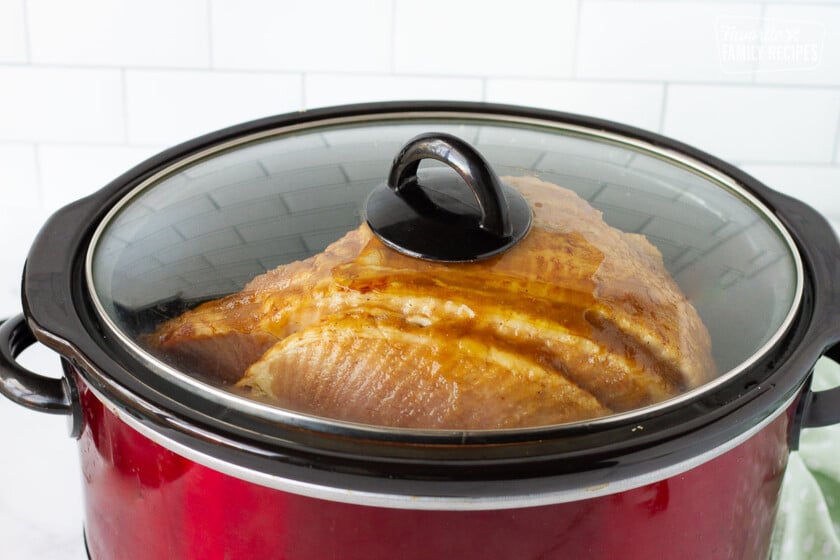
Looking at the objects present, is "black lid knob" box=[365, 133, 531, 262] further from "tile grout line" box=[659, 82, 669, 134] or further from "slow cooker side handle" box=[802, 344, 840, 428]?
"tile grout line" box=[659, 82, 669, 134]

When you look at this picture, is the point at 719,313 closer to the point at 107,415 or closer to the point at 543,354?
the point at 543,354

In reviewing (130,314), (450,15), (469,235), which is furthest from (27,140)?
(469,235)

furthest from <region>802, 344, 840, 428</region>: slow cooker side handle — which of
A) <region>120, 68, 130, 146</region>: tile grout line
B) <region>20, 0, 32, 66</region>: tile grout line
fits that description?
<region>20, 0, 32, 66</region>: tile grout line

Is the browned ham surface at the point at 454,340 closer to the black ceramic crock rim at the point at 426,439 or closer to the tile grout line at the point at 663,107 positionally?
the black ceramic crock rim at the point at 426,439

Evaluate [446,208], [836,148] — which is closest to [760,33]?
[836,148]

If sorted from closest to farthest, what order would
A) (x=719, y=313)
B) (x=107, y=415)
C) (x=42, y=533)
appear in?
(x=107, y=415) < (x=719, y=313) < (x=42, y=533)

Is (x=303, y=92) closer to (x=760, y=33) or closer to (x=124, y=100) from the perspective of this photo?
(x=124, y=100)

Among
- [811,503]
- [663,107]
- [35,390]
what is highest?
[663,107]
